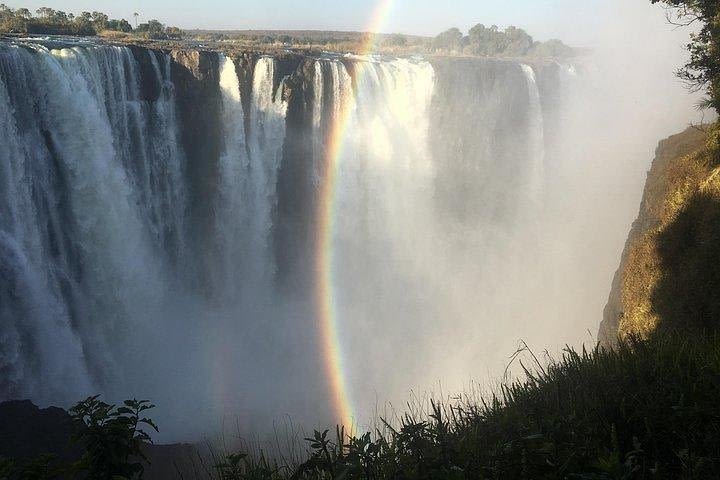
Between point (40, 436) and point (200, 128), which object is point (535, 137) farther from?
point (40, 436)

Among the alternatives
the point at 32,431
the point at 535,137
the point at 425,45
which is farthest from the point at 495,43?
the point at 32,431

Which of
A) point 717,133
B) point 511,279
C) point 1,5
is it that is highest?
point 1,5

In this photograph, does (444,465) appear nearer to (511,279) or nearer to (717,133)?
(717,133)

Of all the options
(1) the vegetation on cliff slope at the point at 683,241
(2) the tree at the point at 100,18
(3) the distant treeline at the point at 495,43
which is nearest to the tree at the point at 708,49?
(1) the vegetation on cliff slope at the point at 683,241

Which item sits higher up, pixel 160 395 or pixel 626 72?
pixel 626 72

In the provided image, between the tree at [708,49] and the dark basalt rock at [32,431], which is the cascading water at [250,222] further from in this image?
the tree at [708,49]

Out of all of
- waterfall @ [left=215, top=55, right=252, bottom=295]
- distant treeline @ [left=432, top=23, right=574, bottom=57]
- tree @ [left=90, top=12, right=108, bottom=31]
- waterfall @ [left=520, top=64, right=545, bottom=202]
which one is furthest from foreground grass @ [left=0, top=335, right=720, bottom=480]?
distant treeline @ [left=432, top=23, right=574, bottom=57]

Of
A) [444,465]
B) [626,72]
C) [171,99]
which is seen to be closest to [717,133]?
[444,465]
